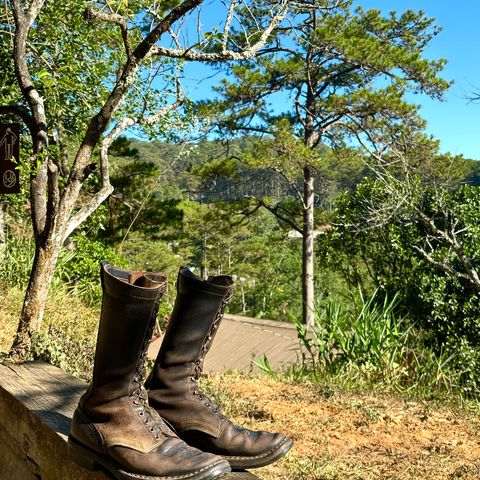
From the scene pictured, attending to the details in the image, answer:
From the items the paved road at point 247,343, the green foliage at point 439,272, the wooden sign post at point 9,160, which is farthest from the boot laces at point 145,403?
the paved road at point 247,343

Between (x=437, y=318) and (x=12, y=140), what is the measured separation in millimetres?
6791

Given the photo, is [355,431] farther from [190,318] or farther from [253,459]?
[190,318]

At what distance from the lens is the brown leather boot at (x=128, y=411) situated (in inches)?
61.0

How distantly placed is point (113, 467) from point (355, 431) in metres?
1.85

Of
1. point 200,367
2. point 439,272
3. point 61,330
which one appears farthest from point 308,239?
point 200,367

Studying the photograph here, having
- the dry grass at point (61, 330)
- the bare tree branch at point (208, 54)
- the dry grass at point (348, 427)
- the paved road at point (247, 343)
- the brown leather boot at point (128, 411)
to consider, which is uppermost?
the bare tree branch at point (208, 54)

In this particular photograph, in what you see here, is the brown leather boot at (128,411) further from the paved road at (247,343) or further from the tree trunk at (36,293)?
the paved road at (247,343)

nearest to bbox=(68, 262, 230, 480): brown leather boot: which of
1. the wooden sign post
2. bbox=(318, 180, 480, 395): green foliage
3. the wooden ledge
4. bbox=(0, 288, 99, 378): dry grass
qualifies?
the wooden ledge

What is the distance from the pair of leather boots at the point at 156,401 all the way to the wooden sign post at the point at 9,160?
3.20 metres

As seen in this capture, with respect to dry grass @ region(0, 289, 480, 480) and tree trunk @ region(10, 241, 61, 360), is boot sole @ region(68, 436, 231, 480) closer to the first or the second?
dry grass @ region(0, 289, 480, 480)

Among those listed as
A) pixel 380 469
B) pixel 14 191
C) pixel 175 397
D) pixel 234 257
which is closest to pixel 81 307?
pixel 14 191

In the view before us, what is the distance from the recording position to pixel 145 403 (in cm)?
167

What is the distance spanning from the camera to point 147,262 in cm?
3170

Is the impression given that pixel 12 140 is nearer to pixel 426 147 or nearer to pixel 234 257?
pixel 426 147
